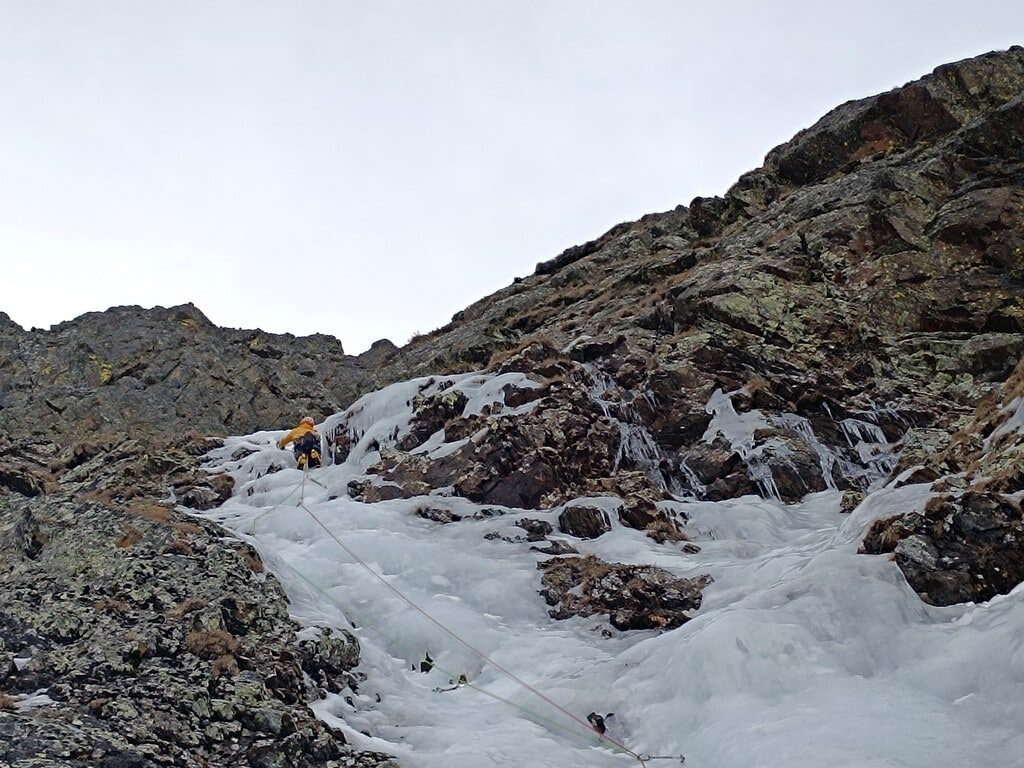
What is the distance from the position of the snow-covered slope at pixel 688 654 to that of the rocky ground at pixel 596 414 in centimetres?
53

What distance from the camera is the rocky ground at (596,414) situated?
9.03 meters

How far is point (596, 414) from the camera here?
60.5 feet

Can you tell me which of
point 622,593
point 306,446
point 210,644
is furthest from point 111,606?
point 306,446

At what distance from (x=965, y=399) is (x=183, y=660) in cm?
1590

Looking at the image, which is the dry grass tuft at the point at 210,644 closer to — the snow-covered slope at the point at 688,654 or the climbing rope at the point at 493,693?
the snow-covered slope at the point at 688,654

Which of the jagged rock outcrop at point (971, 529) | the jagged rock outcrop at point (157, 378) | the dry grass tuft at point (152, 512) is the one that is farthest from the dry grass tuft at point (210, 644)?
the jagged rock outcrop at point (157, 378)

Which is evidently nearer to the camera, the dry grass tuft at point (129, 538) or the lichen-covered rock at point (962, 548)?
the lichen-covered rock at point (962, 548)

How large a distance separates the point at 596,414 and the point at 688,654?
30.2 feet

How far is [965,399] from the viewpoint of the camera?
17906 mm

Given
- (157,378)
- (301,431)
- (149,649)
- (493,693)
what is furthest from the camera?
(157,378)

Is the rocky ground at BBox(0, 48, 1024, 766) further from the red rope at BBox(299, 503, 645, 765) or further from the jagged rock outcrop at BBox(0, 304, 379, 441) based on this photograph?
the red rope at BBox(299, 503, 645, 765)

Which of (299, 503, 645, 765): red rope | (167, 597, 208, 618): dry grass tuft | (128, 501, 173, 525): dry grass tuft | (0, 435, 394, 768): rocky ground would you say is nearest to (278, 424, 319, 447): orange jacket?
(299, 503, 645, 765): red rope

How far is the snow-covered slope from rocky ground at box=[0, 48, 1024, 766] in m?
0.53

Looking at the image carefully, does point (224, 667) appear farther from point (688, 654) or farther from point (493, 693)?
point (688, 654)
